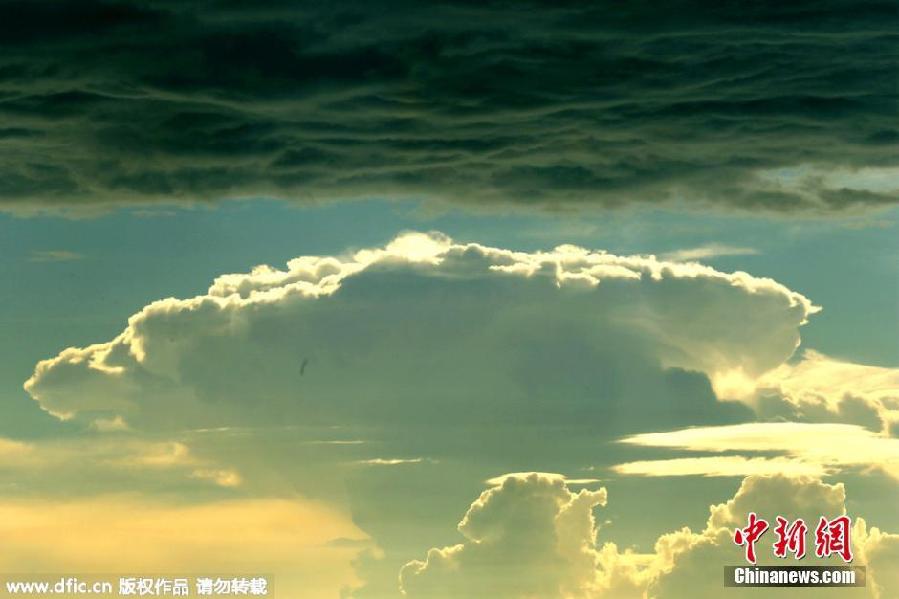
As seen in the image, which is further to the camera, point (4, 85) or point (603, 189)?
point (603, 189)

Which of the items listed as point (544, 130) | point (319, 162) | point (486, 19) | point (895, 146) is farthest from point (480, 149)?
point (895, 146)

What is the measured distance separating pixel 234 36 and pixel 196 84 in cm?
176

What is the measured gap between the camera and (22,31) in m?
14.8

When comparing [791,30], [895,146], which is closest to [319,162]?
[791,30]

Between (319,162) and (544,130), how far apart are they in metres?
4.24

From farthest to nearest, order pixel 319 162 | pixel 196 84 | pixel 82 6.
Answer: pixel 319 162 < pixel 196 84 < pixel 82 6

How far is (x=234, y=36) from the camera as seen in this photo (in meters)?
15.0

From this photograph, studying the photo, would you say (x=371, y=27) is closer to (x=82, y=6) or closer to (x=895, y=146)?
(x=82, y=6)

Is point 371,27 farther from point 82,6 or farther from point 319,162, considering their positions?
point 319,162

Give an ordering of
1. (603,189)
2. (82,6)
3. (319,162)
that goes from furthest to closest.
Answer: (603,189)
(319,162)
(82,6)

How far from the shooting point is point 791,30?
1477 cm

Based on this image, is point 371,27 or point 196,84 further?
point 196,84

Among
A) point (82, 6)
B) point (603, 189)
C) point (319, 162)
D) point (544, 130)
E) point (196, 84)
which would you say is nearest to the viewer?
point (82, 6)

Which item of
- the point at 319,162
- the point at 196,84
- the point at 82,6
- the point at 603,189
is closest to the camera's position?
the point at 82,6
